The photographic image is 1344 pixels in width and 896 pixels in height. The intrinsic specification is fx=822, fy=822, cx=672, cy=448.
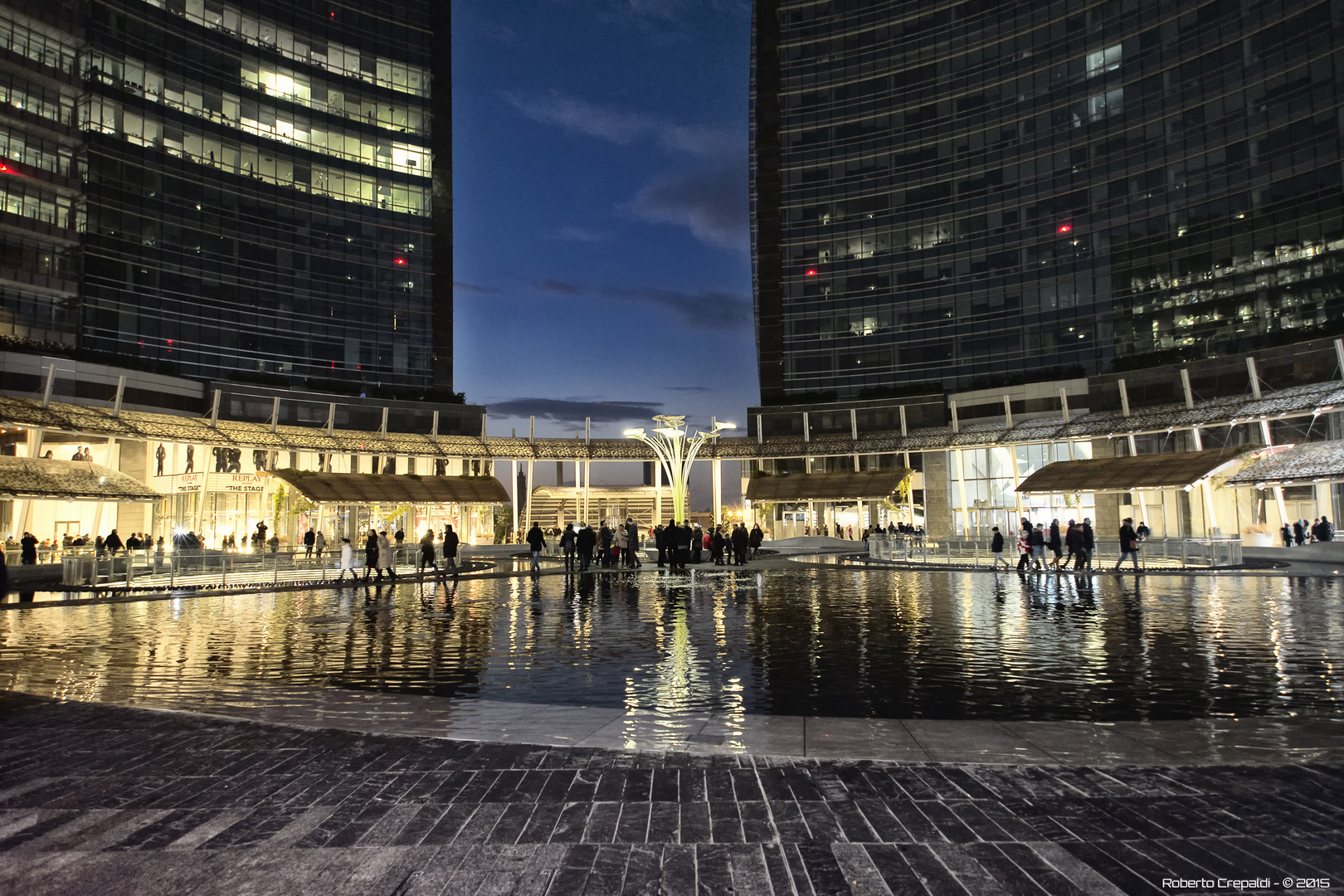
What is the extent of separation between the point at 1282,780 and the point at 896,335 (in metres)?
66.0

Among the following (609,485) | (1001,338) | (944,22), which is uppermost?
(944,22)

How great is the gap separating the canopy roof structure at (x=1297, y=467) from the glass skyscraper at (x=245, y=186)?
55.3m

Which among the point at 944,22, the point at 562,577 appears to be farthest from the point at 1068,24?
the point at 562,577

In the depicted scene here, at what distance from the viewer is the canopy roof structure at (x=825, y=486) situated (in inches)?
2092

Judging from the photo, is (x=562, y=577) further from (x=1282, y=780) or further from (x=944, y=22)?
(x=944, y=22)

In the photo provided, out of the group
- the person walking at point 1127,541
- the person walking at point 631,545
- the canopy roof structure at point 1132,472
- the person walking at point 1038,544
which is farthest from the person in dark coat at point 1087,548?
the person walking at point 631,545

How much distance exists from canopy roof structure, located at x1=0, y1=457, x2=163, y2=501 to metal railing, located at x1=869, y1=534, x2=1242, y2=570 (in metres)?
31.7

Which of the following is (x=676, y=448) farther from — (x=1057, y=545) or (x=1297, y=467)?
(x=1297, y=467)

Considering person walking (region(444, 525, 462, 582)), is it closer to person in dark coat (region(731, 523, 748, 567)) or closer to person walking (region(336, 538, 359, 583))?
person walking (region(336, 538, 359, 583))

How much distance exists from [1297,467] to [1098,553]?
31.5 ft

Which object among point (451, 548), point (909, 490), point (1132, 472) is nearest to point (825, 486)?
point (909, 490)

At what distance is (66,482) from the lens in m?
33.1

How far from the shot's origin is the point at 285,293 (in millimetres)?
61250

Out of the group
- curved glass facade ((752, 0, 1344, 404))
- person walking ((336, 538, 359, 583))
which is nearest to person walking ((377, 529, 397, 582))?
person walking ((336, 538, 359, 583))
